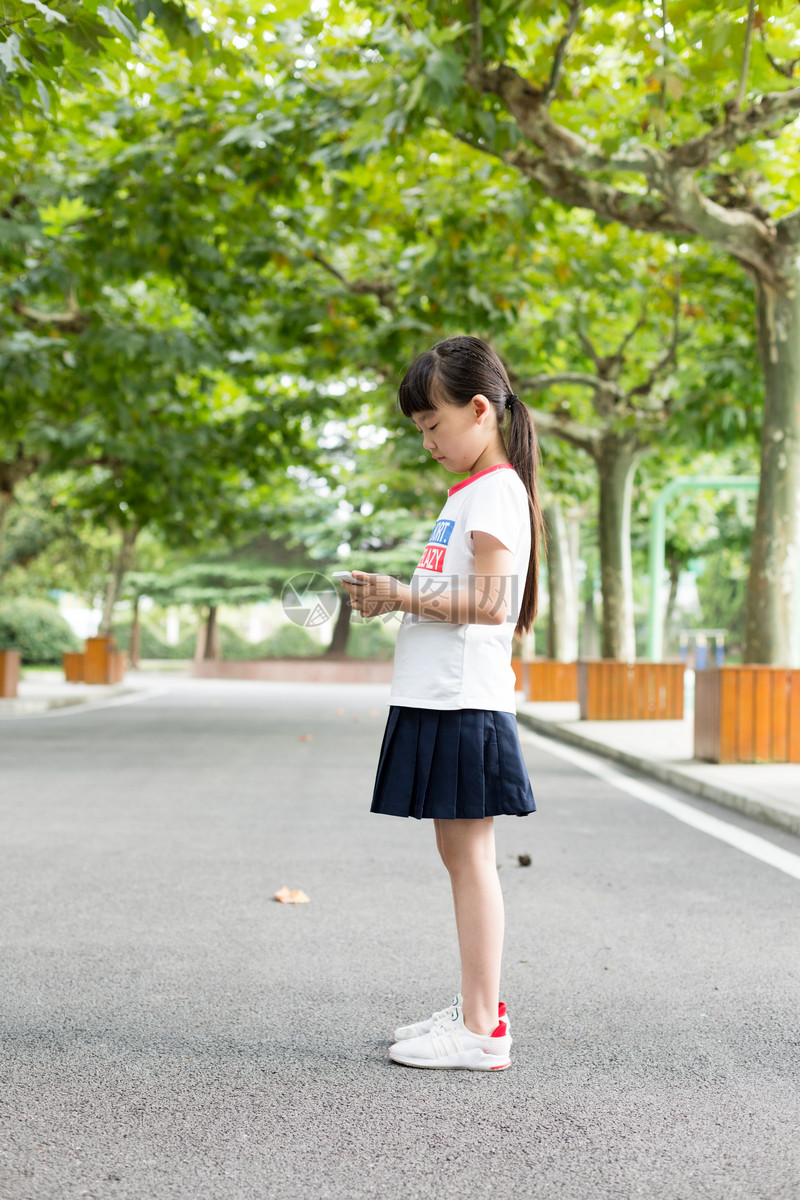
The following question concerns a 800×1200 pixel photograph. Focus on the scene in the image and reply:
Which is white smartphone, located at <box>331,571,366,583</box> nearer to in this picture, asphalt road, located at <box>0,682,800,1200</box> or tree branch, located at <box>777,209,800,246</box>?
asphalt road, located at <box>0,682,800,1200</box>

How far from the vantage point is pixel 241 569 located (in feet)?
132

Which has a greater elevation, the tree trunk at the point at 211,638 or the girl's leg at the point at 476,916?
the tree trunk at the point at 211,638

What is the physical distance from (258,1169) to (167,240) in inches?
431

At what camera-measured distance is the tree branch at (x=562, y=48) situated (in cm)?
791

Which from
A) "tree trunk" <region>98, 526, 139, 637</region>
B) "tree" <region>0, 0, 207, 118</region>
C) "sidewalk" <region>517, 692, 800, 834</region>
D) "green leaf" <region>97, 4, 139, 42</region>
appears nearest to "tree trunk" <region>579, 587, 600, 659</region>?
"tree trunk" <region>98, 526, 139, 637</region>

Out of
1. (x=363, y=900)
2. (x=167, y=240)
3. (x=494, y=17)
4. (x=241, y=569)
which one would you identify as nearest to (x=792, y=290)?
(x=494, y=17)

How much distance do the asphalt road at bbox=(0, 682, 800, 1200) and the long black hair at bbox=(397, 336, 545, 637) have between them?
1219 millimetres

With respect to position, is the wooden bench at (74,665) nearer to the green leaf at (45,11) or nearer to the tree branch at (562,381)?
the tree branch at (562,381)

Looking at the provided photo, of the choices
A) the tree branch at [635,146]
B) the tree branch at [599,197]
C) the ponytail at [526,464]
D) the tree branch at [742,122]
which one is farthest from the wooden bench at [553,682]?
the ponytail at [526,464]

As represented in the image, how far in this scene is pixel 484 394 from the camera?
10.3ft

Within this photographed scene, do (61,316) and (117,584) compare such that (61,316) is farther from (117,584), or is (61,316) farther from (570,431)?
(117,584)

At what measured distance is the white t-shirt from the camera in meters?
3.06

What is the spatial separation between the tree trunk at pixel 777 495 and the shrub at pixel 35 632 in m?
30.7

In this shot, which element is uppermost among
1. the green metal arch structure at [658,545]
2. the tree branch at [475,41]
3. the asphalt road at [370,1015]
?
the tree branch at [475,41]
